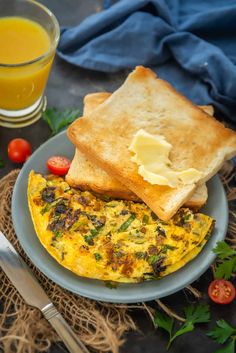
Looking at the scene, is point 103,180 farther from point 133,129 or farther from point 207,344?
point 207,344

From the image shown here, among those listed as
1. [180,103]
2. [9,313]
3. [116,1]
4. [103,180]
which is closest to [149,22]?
[116,1]

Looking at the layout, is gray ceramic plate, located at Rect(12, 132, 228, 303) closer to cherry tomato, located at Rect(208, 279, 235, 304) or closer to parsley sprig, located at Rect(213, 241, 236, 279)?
parsley sprig, located at Rect(213, 241, 236, 279)

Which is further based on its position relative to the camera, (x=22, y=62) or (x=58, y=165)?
(x=22, y=62)

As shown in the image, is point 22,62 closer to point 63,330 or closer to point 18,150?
point 18,150

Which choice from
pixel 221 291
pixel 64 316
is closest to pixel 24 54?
pixel 64 316

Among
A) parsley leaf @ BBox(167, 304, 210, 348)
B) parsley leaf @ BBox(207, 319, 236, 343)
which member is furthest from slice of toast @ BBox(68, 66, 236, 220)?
parsley leaf @ BBox(207, 319, 236, 343)
